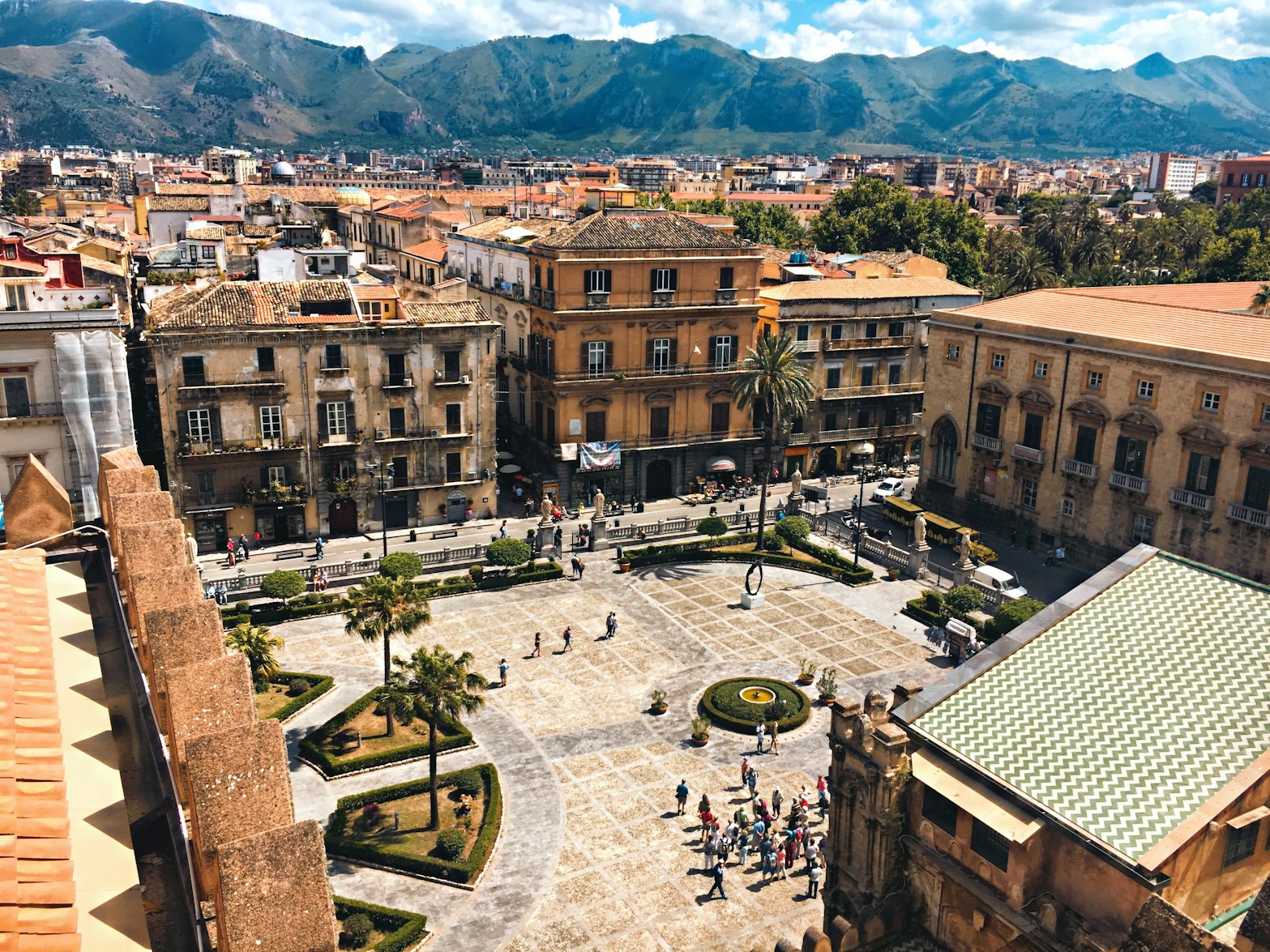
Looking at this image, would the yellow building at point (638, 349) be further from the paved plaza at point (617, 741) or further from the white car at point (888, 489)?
the paved plaza at point (617, 741)

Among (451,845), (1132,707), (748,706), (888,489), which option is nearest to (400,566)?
(748,706)

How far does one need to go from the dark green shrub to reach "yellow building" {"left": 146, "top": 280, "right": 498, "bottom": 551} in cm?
3075

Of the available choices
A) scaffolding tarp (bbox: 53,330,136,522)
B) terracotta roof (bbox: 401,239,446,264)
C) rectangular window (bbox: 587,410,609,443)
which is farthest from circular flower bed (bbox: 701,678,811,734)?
terracotta roof (bbox: 401,239,446,264)

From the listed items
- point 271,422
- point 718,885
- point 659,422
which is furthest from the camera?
point 659,422

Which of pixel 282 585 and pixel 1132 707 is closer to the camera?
pixel 1132 707

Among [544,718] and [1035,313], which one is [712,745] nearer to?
[544,718]

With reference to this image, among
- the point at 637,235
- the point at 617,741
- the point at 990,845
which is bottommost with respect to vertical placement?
A: the point at 617,741

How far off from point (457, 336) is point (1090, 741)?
4911 centimetres

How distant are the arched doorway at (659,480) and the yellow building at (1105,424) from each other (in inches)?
687

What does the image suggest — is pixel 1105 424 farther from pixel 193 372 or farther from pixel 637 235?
pixel 193 372

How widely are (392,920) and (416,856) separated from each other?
107 inches

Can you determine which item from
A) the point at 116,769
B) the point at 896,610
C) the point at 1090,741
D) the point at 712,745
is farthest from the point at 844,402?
the point at 116,769

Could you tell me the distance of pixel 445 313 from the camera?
203ft

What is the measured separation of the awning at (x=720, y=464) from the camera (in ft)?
233
